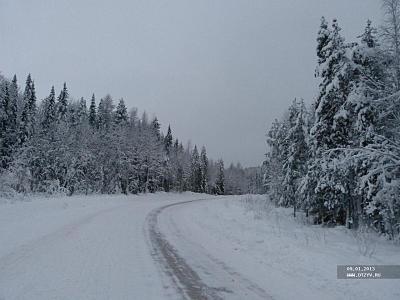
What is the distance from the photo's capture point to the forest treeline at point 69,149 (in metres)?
43.2

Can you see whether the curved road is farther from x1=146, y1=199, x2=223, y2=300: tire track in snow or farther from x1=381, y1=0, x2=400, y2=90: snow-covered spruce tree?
x1=381, y1=0, x2=400, y2=90: snow-covered spruce tree

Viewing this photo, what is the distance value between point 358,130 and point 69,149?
38.6 metres

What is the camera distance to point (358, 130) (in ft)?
61.3

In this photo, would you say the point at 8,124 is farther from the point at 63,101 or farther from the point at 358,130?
the point at 358,130

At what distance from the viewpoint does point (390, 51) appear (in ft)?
48.8

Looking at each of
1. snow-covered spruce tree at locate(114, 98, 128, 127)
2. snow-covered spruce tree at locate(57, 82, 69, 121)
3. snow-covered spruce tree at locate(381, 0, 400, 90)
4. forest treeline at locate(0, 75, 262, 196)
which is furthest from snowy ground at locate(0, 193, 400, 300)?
snow-covered spruce tree at locate(57, 82, 69, 121)

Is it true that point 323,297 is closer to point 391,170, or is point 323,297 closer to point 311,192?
point 391,170

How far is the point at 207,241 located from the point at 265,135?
38.2 m

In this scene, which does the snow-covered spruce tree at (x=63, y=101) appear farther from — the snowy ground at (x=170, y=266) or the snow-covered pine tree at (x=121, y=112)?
the snowy ground at (x=170, y=266)
